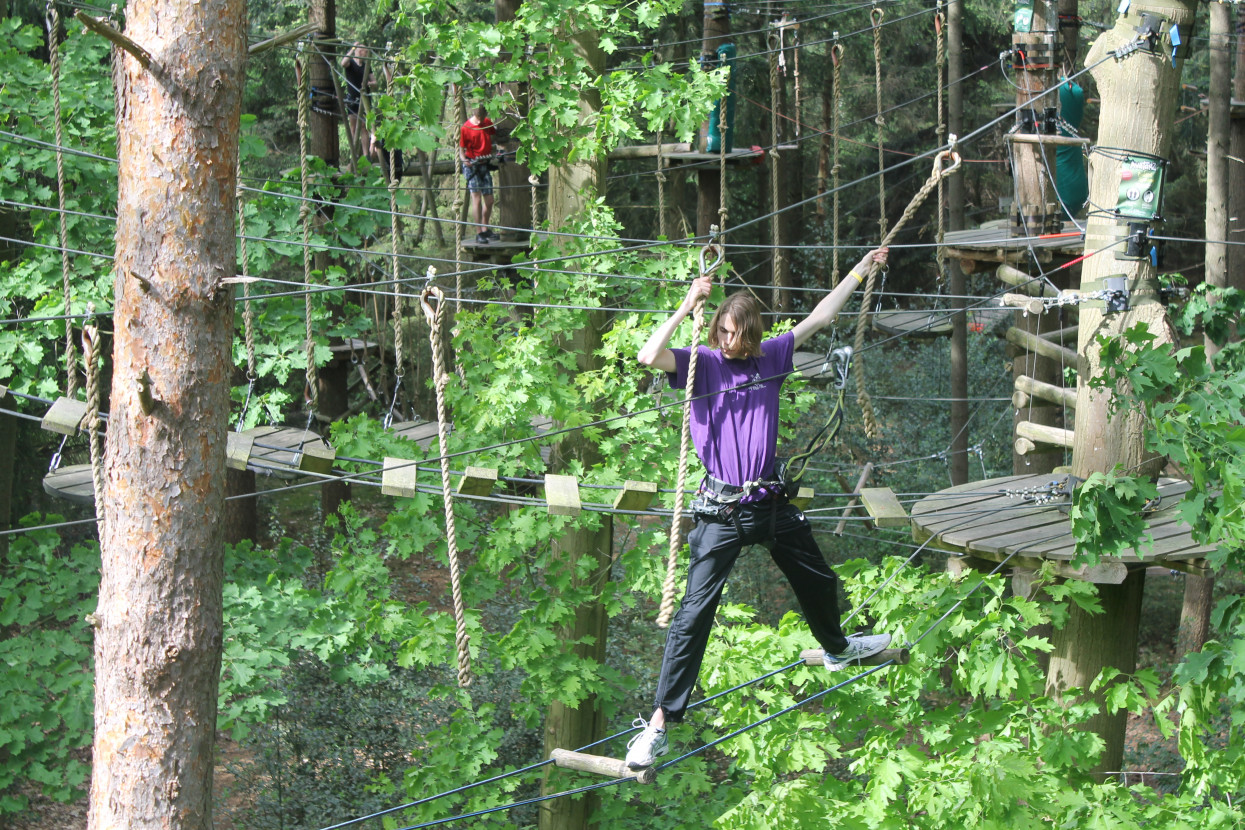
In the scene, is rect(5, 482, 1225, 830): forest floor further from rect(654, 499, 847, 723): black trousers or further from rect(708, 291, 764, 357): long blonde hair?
rect(708, 291, 764, 357): long blonde hair

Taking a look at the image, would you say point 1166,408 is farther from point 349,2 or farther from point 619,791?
point 349,2

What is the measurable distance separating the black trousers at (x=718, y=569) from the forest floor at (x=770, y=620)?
4.62m

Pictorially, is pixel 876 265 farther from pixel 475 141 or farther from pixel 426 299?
pixel 475 141

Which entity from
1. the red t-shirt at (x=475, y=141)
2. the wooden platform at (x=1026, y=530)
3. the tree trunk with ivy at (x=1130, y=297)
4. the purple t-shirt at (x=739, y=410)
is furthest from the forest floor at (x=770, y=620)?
the purple t-shirt at (x=739, y=410)

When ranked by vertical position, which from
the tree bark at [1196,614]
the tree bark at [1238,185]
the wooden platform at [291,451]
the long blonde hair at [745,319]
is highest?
the tree bark at [1238,185]

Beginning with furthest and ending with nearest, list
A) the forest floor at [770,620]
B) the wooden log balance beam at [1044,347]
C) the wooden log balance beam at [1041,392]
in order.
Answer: the forest floor at [770,620]
the wooden log balance beam at [1044,347]
the wooden log balance beam at [1041,392]

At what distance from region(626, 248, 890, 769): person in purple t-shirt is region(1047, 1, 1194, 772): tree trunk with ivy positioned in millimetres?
1514

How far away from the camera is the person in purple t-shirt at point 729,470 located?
4141 millimetres

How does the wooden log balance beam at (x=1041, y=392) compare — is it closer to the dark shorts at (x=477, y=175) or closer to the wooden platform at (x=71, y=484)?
the dark shorts at (x=477, y=175)

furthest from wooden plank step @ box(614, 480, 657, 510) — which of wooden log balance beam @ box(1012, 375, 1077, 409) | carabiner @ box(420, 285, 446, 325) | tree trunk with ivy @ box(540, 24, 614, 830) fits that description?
wooden log balance beam @ box(1012, 375, 1077, 409)

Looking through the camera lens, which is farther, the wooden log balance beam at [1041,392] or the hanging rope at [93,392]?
the wooden log balance beam at [1041,392]

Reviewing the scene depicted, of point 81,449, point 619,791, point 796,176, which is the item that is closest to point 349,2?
point 81,449

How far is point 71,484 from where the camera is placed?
24.4 ft

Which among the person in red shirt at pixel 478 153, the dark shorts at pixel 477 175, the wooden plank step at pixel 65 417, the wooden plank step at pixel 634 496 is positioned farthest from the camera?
the dark shorts at pixel 477 175
